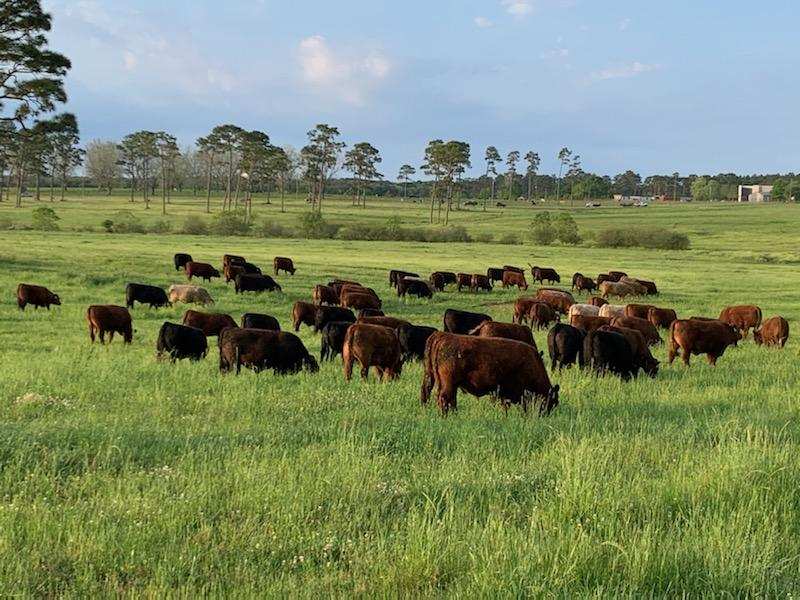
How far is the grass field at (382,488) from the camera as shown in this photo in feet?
11.0

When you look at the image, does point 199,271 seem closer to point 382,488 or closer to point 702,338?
point 702,338

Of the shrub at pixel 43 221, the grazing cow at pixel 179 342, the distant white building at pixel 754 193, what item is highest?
the distant white building at pixel 754 193

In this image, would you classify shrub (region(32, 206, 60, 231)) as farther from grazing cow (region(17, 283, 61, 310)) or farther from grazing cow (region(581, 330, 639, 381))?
grazing cow (region(581, 330, 639, 381))

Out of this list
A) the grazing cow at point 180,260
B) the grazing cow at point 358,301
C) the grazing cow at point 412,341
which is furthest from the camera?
the grazing cow at point 180,260

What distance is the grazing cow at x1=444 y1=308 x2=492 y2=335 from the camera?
55.6ft

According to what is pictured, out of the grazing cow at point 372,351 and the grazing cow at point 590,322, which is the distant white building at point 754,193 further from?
the grazing cow at point 372,351

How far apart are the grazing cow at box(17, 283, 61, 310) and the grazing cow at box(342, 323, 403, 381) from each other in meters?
12.8

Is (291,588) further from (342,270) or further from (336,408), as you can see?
(342,270)

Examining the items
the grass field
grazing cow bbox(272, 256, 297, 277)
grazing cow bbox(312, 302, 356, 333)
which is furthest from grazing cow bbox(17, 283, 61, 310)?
grazing cow bbox(272, 256, 297, 277)

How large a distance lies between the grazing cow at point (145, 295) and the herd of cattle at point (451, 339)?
0.03 metres

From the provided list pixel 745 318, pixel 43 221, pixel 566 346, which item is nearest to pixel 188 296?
pixel 566 346

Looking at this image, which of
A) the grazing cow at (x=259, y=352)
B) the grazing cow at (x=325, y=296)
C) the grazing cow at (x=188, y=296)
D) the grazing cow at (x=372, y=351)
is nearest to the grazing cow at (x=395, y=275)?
the grazing cow at (x=325, y=296)

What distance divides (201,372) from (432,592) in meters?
8.59

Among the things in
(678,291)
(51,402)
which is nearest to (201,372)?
(51,402)
